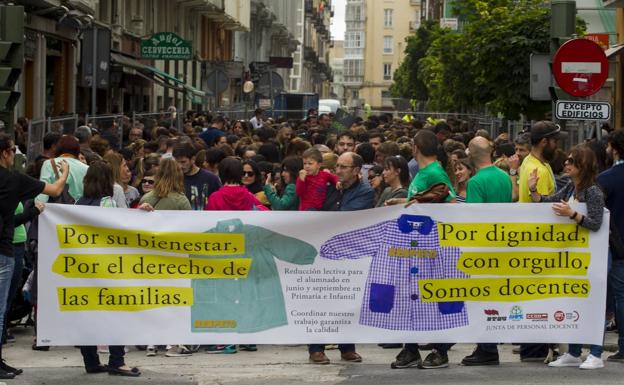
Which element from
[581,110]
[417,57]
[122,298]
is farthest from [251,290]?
[417,57]

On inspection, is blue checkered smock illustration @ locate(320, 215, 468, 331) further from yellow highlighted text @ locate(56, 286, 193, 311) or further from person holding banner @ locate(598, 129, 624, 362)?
person holding banner @ locate(598, 129, 624, 362)

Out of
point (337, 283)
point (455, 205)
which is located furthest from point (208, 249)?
point (455, 205)

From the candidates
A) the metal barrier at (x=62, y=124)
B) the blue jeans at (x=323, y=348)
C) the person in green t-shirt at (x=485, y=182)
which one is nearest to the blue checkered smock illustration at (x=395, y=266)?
the person in green t-shirt at (x=485, y=182)

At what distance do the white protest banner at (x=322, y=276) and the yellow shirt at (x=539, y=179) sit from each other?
1.16m

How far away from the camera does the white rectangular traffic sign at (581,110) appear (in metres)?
14.9

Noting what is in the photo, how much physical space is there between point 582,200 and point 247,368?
110 inches

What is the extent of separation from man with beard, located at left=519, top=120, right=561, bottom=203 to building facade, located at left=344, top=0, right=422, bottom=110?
154m

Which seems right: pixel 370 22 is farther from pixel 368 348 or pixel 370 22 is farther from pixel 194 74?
pixel 368 348

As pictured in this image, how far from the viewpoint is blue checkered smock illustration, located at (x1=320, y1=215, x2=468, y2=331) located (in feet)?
35.9

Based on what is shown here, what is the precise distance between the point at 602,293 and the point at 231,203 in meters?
2.95

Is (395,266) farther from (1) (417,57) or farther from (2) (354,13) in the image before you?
(2) (354,13)

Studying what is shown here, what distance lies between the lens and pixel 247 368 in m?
11.5

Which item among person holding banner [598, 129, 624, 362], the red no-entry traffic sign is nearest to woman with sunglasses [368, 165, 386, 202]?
the red no-entry traffic sign

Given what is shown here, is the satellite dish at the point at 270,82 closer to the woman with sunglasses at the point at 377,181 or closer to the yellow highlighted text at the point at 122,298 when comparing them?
the woman with sunglasses at the point at 377,181
